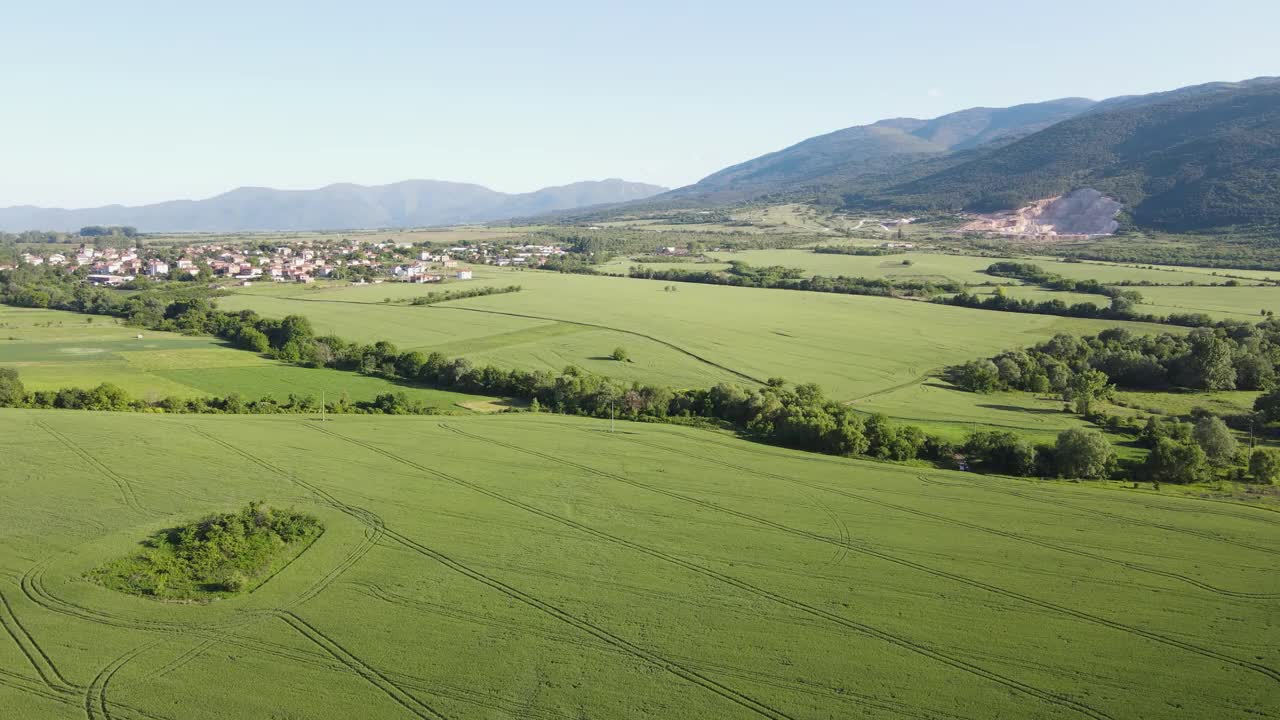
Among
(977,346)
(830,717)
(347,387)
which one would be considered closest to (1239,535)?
(830,717)

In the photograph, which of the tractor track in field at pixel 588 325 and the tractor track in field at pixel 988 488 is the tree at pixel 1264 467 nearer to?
the tractor track in field at pixel 988 488

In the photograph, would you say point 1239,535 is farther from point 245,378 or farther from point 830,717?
point 245,378

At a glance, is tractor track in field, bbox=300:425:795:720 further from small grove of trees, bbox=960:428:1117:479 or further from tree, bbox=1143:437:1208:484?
tree, bbox=1143:437:1208:484

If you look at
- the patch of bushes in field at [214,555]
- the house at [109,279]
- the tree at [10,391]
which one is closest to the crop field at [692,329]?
the house at [109,279]

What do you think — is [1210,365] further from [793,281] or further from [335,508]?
[793,281]

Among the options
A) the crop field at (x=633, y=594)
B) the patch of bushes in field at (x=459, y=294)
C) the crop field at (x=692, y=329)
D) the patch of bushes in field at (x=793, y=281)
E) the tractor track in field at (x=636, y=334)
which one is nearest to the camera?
the crop field at (x=633, y=594)

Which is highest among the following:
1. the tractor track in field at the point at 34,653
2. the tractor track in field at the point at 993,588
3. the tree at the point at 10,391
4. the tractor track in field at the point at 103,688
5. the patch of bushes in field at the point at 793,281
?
the patch of bushes in field at the point at 793,281

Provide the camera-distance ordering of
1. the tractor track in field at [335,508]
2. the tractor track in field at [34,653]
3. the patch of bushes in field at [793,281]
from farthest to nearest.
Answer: the patch of bushes in field at [793,281]
the tractor track in field at [335,508]
the tractor track in field at [34,653]

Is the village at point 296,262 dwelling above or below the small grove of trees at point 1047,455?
above

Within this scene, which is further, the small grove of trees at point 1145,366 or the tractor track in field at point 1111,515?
the small grove of trees at point 1145,366
